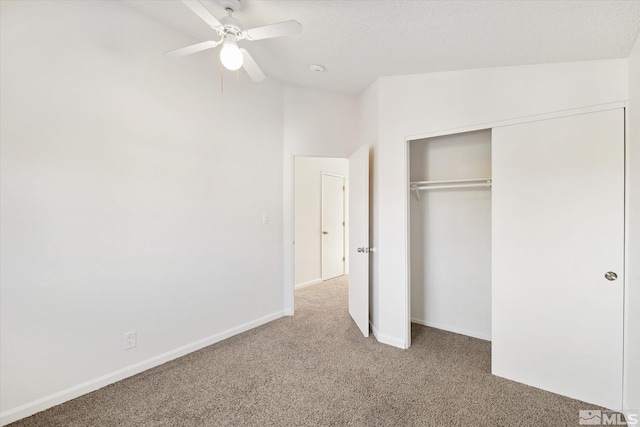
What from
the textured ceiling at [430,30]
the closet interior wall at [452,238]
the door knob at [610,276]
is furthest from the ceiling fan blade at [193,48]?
the door knob at [610,276]

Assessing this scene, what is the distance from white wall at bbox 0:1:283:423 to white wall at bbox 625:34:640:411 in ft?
10.1

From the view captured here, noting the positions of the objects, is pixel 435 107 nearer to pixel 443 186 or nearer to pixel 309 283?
pixel 443 186

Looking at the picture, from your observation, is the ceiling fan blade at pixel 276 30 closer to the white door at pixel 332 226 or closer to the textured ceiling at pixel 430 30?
the textured ceiling at pixel 430 30

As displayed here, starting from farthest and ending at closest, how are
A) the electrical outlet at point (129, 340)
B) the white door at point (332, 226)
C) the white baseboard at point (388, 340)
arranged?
the white door at point (332, 226) < the white baseboard at point (388, 340) < the electrical outlet at point (129, 340)

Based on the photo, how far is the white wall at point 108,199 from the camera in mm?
1807

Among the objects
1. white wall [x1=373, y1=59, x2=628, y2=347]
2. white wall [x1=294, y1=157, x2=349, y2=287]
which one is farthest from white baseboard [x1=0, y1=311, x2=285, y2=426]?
white wall [x1=294, y1=157, x2=349, y2=287]

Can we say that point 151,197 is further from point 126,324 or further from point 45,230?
point 126,324

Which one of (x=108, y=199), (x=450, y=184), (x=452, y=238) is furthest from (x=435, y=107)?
(x=108, y=199)

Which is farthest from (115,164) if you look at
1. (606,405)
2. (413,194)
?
(606,405)

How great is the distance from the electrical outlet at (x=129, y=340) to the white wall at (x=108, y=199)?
0.04 m

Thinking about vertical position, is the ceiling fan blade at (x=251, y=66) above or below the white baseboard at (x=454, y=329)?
above

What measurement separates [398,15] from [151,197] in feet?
7.68

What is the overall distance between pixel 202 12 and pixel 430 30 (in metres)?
1.52

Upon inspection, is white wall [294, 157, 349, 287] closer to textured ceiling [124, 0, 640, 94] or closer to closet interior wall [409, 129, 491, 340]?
closet interior wall [409, 129, 491, 340]
